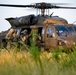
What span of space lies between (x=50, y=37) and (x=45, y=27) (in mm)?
651

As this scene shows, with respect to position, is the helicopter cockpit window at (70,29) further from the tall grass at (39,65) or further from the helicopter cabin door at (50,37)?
the tall grass at (39,65)

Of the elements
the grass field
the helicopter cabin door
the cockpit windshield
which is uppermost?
the grass field

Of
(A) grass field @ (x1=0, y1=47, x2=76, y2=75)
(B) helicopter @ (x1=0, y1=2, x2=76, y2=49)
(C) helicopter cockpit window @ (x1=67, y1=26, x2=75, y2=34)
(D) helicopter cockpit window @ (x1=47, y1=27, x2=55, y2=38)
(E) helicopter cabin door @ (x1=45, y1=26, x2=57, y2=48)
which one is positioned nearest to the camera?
(A) grass field @ (x1=0, y1=47, x2=76, y2=75)

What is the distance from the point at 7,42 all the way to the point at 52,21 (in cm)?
254

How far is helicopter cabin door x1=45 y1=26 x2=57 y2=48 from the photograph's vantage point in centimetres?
1663

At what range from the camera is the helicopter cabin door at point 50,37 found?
54.6ft

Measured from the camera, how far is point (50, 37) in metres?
16.9

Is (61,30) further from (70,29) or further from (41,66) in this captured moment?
(41,66)

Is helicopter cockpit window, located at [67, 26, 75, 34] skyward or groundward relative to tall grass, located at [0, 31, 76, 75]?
groundward

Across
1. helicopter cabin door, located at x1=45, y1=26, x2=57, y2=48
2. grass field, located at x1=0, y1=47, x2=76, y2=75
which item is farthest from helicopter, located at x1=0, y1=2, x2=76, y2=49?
grass field, located at x1=0, y1=47, x2=76, y2=75

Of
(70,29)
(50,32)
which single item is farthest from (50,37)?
(70,29)

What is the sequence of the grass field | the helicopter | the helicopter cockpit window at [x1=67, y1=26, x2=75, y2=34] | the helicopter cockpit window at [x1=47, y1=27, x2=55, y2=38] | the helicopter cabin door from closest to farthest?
the grass field
the helicopter
the helicopter cabin door
the helicopter cockpit window at [x1=67, y1=26, x2=75, y2=34]
the helicopter cockpit window at [x1=47, y1=27, x2=55, y2=38]

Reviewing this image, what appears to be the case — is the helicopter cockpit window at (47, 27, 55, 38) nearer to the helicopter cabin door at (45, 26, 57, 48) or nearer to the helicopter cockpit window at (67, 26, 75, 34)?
the helicopter cabin door at (45, 26, 57, 48)

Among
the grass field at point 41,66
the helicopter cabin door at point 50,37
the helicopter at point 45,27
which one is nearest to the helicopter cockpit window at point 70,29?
the helicopter at point 45,27
